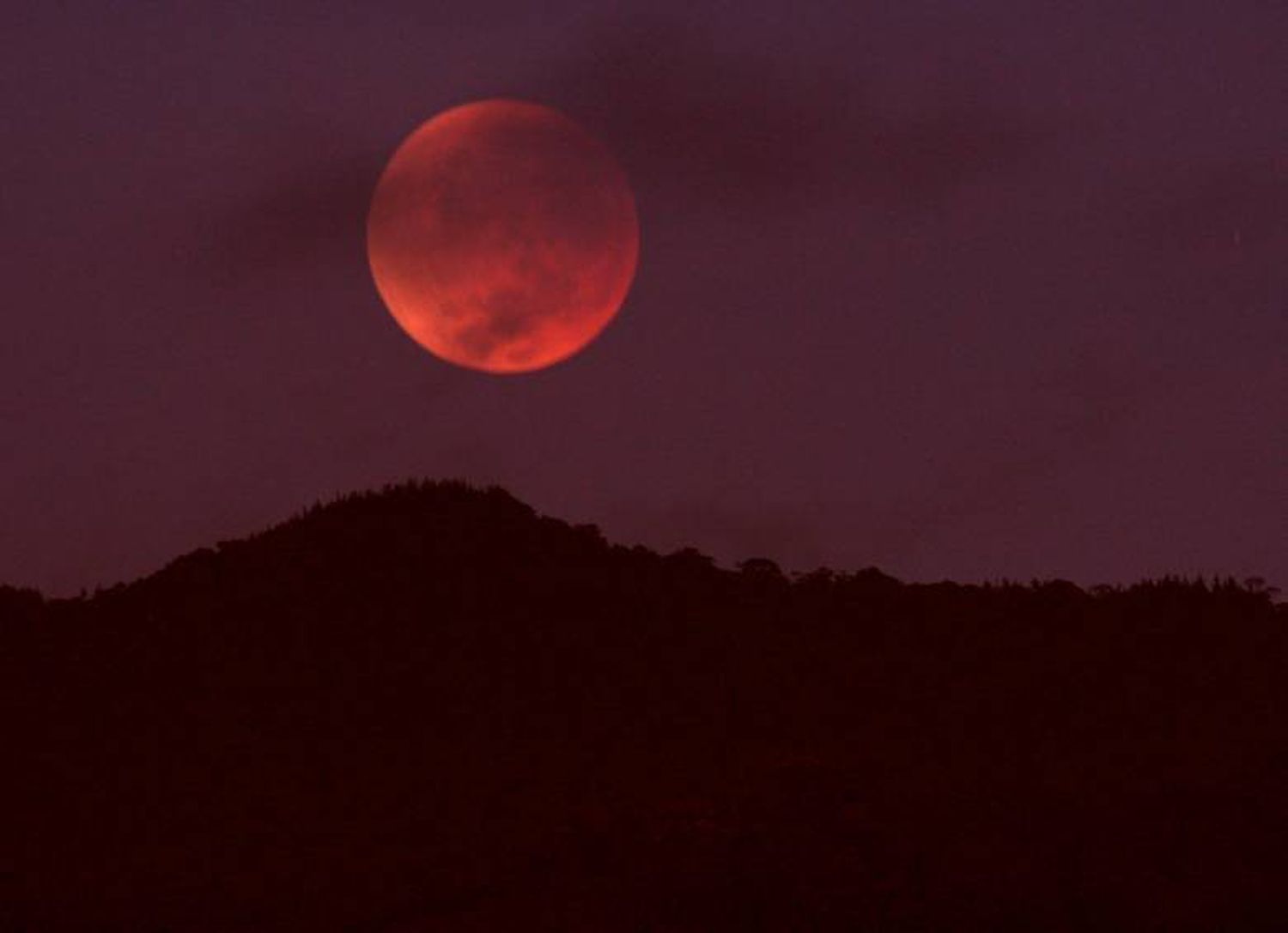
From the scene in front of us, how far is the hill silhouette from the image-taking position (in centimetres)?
2977

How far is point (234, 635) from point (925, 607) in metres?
16.4

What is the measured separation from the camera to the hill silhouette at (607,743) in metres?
29.8

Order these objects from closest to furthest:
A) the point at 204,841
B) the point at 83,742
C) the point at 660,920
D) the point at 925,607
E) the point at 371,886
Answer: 1. the point at 660,920
2. the point at 371,886
3. the point at 204,841
4. the point at 83,742
5. the point at 925,607

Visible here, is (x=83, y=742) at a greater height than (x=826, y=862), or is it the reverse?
(x=83, y=742)

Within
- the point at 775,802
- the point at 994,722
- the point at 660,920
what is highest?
the point at 994,722

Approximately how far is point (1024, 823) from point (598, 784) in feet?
26.5

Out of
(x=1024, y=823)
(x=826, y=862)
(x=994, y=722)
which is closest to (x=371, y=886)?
(x=826, y=862)

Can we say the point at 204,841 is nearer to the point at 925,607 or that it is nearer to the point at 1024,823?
the point at 1024,823

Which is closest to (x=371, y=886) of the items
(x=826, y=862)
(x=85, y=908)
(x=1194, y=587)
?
(x=85, y=908)

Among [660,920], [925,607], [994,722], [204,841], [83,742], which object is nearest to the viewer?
[660,920]

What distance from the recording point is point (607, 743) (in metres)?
39.0

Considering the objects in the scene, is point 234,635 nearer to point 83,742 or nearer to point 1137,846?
point 83,742

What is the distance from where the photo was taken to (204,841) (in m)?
35.4

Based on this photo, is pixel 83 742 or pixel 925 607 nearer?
pixel 83 742
